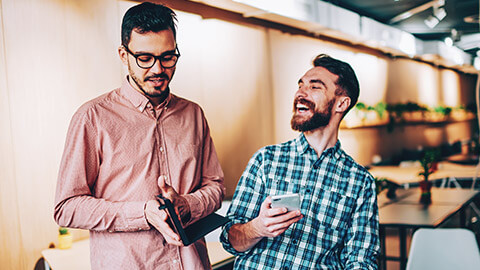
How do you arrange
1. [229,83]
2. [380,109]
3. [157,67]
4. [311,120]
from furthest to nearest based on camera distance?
[380,109] < [229,83] < [311,120] < [157,67]

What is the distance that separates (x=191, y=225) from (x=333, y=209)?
64 centimetres

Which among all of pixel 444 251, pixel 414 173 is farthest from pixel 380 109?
pixel 444 251

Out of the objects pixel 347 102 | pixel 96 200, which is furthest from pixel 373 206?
pixel 96 200

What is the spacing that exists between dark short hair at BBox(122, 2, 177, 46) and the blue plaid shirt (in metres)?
0.74


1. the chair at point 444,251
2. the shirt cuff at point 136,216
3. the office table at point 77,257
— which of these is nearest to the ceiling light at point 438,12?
the chair at point 444,251

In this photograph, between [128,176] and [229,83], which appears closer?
[128,176]

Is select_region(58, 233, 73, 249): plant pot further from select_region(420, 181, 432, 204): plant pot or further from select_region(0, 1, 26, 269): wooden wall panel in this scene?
select_region(420, 181, 432, 204): plant pot

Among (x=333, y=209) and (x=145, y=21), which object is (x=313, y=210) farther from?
(x=145, y=21)

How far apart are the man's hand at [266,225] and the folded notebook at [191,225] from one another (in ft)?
0.38

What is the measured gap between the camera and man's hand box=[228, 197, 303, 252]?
1.62 metres

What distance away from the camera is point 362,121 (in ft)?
22.9

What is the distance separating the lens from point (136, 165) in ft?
5.49

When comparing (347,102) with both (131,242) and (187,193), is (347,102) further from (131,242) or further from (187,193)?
(131,242)

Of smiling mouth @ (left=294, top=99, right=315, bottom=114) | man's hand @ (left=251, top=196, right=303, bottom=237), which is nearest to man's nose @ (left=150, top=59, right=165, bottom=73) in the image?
man's hand @ (left=251, top=196, right=303, bottom=237)
